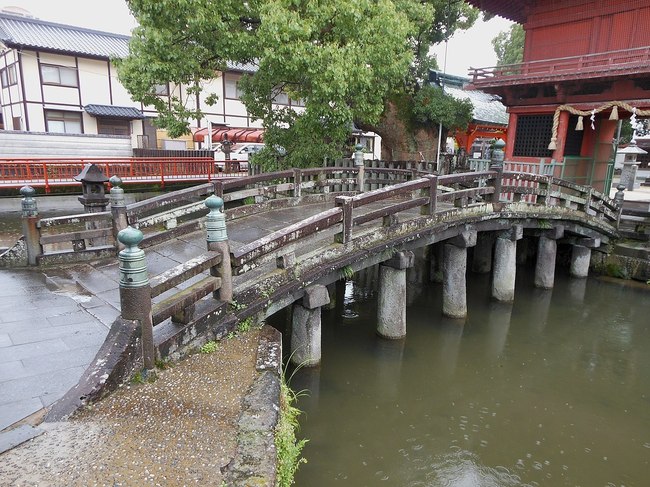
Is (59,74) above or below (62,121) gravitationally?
above

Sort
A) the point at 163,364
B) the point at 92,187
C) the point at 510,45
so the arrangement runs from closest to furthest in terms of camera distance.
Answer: the point at 163,364 → the point at 92,187 → the point at 510,45

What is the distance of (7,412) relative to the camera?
3904mm

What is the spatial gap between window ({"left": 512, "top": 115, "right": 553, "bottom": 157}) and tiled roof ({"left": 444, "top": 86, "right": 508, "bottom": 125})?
7.31 m

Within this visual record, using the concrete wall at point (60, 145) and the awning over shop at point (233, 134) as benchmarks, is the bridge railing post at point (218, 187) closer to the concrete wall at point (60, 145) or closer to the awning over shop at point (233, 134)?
the concrete wall at point (60, 145)

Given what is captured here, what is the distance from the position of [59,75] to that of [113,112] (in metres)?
3.37

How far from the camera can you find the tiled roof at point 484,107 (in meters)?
24.4

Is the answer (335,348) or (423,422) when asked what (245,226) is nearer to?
(335,348)

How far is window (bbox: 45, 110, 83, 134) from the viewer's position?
2625 centimetres

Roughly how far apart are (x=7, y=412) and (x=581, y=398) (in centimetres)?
800

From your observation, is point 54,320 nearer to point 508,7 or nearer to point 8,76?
point 508,7

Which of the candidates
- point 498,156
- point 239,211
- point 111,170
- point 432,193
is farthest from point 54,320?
point 111,170

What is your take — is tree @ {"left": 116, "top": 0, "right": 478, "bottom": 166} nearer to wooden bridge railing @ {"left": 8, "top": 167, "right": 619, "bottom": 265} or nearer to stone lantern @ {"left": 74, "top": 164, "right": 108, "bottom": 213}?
wooden bridge railing @ {"left": 8, "top": 167, "right": 619, "bottom": 265}

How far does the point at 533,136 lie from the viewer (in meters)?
16.1

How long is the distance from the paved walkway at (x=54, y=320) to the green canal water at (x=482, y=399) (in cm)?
300
